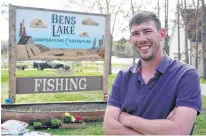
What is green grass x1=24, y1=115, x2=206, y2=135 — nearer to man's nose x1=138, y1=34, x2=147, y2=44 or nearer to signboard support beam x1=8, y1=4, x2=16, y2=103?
signboard support beam x1=8, y1=4, x2=16, y2=103

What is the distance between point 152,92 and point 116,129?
372mm

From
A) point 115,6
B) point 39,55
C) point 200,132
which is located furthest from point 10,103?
point 115,6

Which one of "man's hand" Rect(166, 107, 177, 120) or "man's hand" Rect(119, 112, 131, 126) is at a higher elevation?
"man's hand" Rect(166, 107, 177, 120)

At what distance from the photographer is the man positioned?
6.22ft

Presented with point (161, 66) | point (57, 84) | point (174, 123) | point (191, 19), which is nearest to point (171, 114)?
point (174, 123)

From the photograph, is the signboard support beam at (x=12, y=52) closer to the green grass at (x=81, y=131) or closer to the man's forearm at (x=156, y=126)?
the green grass at (x=81, y=131)

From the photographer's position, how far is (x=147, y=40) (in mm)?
2033

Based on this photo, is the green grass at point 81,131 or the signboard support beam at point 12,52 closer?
the green grass at point 81,131

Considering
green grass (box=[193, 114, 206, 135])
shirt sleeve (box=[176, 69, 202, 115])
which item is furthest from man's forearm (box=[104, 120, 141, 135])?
green grass (box=[193, 114, 206, 135])

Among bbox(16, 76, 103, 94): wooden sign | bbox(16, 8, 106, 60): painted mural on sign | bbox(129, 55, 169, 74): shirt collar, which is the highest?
bbox(16, 8, 106, 60): painted mural on sign

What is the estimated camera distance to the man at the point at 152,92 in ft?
6.22

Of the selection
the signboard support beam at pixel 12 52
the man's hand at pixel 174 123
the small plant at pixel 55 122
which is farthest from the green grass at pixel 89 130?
the man's hand at pixel 174 123

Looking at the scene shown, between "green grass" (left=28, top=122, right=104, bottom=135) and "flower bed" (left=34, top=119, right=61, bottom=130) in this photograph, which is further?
"flower bed" (left=34, top=119, right=61, bottom=130)

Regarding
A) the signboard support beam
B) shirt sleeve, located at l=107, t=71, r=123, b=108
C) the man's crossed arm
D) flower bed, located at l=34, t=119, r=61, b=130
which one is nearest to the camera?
the man's crossed arm
